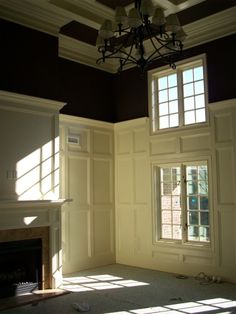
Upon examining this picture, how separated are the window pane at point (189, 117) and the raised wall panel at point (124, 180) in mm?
1368

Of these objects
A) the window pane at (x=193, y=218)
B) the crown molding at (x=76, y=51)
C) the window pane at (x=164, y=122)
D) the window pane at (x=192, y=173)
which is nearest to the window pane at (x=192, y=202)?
the window pane at (x=193, y=218)

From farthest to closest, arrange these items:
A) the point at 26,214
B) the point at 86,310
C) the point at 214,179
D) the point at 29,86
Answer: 1. the point at 214,179
2. the point at 29,86
3. the point at 26,214
4. the point at 86,310

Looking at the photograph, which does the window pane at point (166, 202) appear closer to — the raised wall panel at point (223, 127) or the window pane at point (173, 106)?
the raised wall panel at point (223, 127)

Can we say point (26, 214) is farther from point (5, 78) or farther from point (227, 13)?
point (227, 13)

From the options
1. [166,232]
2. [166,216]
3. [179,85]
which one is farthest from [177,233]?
[179,85]

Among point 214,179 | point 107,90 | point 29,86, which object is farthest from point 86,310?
point 107,90

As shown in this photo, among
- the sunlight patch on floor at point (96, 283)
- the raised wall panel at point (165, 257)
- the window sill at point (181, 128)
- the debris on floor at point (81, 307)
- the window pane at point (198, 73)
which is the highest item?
the window pane at point (198, 73)

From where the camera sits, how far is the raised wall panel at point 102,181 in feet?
22.6

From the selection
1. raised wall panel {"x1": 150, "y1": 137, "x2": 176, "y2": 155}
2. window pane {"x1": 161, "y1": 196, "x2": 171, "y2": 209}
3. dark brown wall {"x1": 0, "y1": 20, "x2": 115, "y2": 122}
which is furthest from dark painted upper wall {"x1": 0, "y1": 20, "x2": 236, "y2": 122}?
window pane {"x1": 161, "y1": 196, "x2": 171, "y2": 209}

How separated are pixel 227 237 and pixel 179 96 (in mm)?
2512

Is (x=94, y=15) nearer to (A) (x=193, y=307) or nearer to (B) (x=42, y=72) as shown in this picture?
(B) (x=42, y=72)

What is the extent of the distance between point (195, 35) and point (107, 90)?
2103 mm

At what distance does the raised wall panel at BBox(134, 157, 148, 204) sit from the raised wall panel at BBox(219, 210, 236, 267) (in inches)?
60.5

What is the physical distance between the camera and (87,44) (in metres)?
6.68
